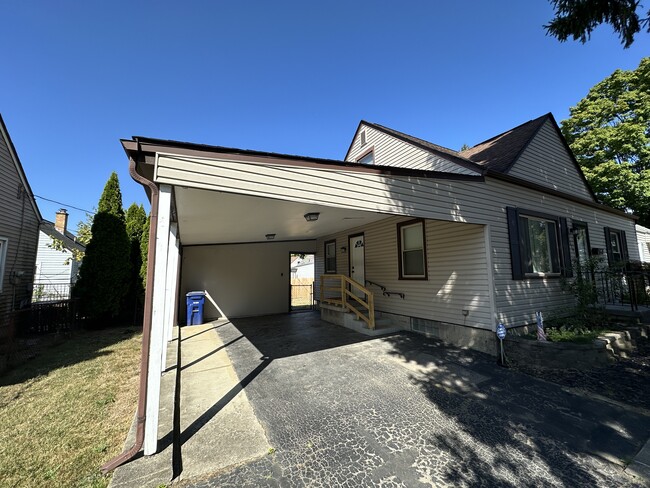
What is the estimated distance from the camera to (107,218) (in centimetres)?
956

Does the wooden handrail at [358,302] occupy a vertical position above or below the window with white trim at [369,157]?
below

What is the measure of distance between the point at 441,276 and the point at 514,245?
1.64m

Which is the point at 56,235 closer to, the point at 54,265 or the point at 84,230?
the point at 84,230

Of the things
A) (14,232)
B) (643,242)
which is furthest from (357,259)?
(643,242)

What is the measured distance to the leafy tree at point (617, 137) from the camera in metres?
13.3

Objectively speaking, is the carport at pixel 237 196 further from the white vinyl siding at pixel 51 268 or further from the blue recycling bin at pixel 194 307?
the white vinyl siding at pixel 51 268

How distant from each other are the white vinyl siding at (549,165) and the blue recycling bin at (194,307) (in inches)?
393

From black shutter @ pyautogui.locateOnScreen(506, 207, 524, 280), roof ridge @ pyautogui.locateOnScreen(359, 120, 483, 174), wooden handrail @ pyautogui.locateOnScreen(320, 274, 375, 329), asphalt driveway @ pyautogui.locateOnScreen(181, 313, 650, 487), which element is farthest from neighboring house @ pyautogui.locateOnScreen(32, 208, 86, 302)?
black shutter @ pyautogui.locateOnScreen(506, 207, 524, 280)

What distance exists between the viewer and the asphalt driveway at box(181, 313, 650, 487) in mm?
2289

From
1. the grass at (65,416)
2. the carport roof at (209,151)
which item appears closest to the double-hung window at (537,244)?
the carport roof at (209,151)

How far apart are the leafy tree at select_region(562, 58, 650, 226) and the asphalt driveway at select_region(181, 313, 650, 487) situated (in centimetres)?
1486

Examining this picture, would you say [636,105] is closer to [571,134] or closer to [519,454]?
[571,134]

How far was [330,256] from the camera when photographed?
440 inches

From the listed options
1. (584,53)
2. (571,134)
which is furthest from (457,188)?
(571,134)
